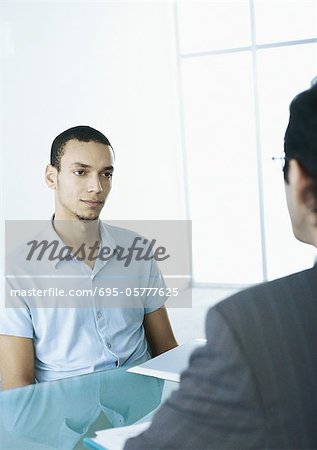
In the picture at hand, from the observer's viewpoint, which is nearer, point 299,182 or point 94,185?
point 299,182

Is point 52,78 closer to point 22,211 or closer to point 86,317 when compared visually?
point 22,211

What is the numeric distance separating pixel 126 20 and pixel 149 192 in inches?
53.8

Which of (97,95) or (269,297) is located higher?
(97,95)

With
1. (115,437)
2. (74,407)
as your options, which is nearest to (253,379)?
(115,437)

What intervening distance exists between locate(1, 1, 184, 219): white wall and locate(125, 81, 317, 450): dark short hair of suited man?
3120 millimetres

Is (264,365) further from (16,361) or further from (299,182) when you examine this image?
(16,361)

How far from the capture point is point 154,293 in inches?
82.2

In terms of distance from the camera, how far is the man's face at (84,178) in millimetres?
2016

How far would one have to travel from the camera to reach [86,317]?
1934 millimetres

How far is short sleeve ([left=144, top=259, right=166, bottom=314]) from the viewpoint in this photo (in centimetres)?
207

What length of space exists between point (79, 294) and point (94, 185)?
0.34 m

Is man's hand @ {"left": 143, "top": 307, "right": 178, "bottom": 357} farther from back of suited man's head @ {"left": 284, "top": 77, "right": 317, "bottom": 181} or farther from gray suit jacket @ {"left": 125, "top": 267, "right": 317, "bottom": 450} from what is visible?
back of suited man's head @ {"left": 284, "top": 77, "right": 317, "bottom": 181}

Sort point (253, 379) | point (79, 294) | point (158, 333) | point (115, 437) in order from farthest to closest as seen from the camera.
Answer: point (158, 333) < point (79, 294) < point (115, 437) < point (253, 379)

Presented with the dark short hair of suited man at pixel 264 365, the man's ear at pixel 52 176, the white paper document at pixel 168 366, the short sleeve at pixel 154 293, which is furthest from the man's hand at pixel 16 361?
the dark short hair of suited man at pixel 264 365
